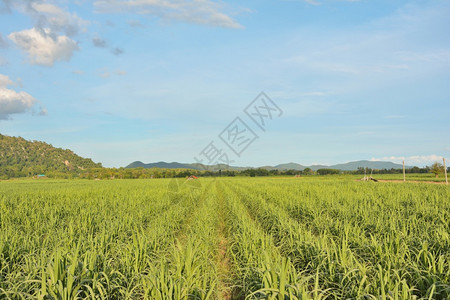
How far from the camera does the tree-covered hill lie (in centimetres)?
15788

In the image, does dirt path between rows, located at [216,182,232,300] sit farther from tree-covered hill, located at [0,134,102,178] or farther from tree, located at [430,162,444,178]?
tree-covered hill, located at [0,134,102,178]

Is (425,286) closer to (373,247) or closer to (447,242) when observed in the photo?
(373,247)

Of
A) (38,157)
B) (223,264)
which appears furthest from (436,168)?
(38,157)

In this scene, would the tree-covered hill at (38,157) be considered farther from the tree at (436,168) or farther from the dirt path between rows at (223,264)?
the dirt path between rows at (223,264)

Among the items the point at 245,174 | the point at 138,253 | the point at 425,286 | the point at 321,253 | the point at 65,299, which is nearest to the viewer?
the point at 65,299

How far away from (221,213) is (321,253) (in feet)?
29.5

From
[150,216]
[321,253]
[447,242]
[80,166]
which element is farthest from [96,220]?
[80,166]

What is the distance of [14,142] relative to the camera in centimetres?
17312

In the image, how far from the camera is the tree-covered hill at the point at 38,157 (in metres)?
158

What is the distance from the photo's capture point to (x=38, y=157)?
17375 centimetres

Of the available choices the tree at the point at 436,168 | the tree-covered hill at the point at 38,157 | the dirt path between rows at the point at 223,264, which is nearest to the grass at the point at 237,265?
the dirt path between rows at the point at 223,264

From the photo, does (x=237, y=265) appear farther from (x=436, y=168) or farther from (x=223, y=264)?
(x=436, y=168)

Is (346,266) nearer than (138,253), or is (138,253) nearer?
(346,266)

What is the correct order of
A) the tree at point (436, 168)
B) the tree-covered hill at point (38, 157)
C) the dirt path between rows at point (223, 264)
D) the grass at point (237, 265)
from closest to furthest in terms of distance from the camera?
the grass at point (237, 265)
the dirt path between rows at point (223, 264)
the tree at point (436, 168)
the tree-covered hill at point (38, 157)
